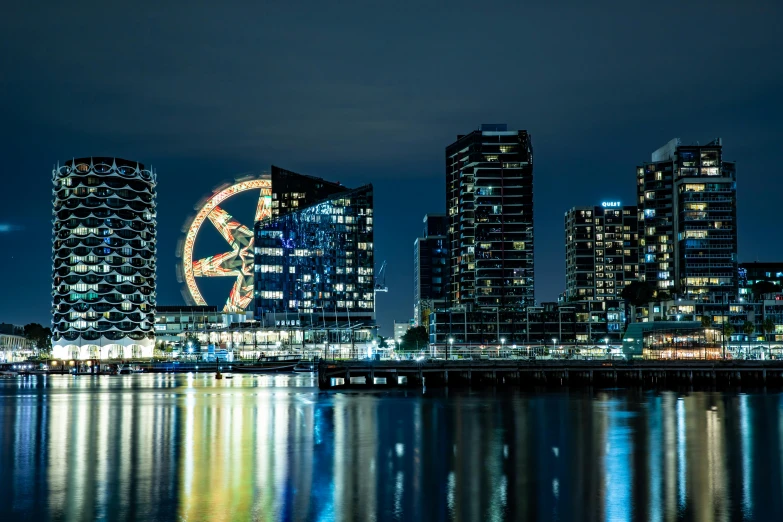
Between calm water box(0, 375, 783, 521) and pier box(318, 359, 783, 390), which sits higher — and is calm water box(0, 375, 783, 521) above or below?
below

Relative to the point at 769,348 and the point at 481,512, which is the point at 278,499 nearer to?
the point at 481,512

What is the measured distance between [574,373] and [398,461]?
248 feet

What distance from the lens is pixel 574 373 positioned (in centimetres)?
12725

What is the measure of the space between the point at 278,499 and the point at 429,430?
90.1 feet

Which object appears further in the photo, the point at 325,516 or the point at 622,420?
the point at 622,420

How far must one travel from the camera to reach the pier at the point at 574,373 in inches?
4774

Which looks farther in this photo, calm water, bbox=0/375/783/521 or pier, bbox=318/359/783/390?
pier, bbox=318/359/783/390

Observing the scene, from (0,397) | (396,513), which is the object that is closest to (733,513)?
(396,513)

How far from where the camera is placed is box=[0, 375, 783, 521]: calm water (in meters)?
41.8

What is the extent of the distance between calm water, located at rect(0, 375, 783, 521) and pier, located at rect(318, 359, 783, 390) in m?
25.3

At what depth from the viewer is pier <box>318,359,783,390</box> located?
121 m

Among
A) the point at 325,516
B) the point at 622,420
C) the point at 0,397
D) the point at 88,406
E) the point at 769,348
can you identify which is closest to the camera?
the point at 325,516

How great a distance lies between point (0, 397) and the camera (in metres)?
118

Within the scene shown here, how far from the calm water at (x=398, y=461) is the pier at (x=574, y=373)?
2530 centimetres
